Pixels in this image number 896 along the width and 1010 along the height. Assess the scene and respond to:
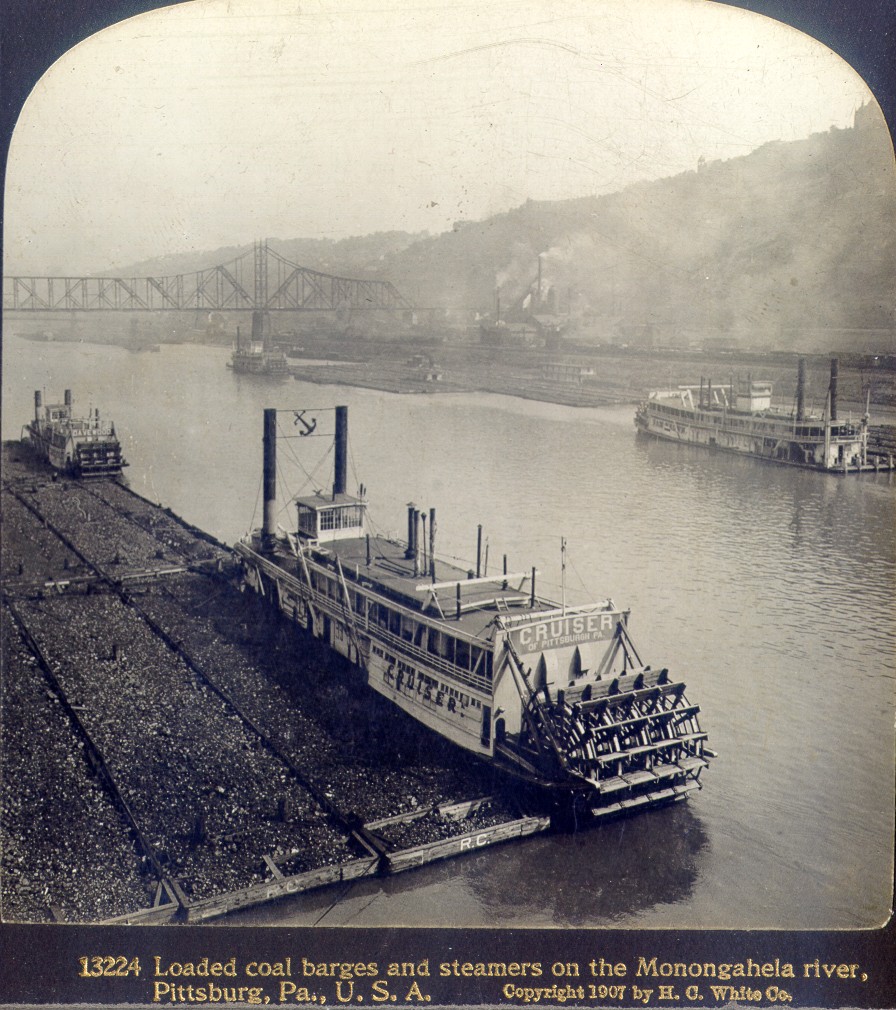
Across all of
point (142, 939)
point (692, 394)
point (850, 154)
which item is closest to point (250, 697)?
point (142, 939)

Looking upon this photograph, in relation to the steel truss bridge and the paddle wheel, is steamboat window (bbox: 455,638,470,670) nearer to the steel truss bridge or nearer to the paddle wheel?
the paddle wheel

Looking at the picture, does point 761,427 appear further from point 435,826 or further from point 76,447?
point 76,447

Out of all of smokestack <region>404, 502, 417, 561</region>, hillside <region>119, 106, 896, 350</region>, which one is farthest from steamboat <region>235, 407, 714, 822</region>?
hillside <region>119, 106, 896, 350</region>

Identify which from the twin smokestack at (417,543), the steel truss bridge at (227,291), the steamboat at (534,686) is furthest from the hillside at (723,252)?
the steamboat at (534,686)

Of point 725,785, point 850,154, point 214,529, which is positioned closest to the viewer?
point 850,154

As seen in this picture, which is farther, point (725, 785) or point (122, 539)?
point (122, 539)

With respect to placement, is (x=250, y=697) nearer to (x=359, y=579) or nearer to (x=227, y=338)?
(x=359, y=579)

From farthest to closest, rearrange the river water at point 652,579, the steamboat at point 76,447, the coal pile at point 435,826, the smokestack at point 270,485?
the steamboat at point 76,447
the smokestack at point 270,485
the coal pile at point 435,826
the river water at point 652,579

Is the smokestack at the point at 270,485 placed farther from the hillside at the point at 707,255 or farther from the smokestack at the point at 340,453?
the hillside at the point at 707,255
